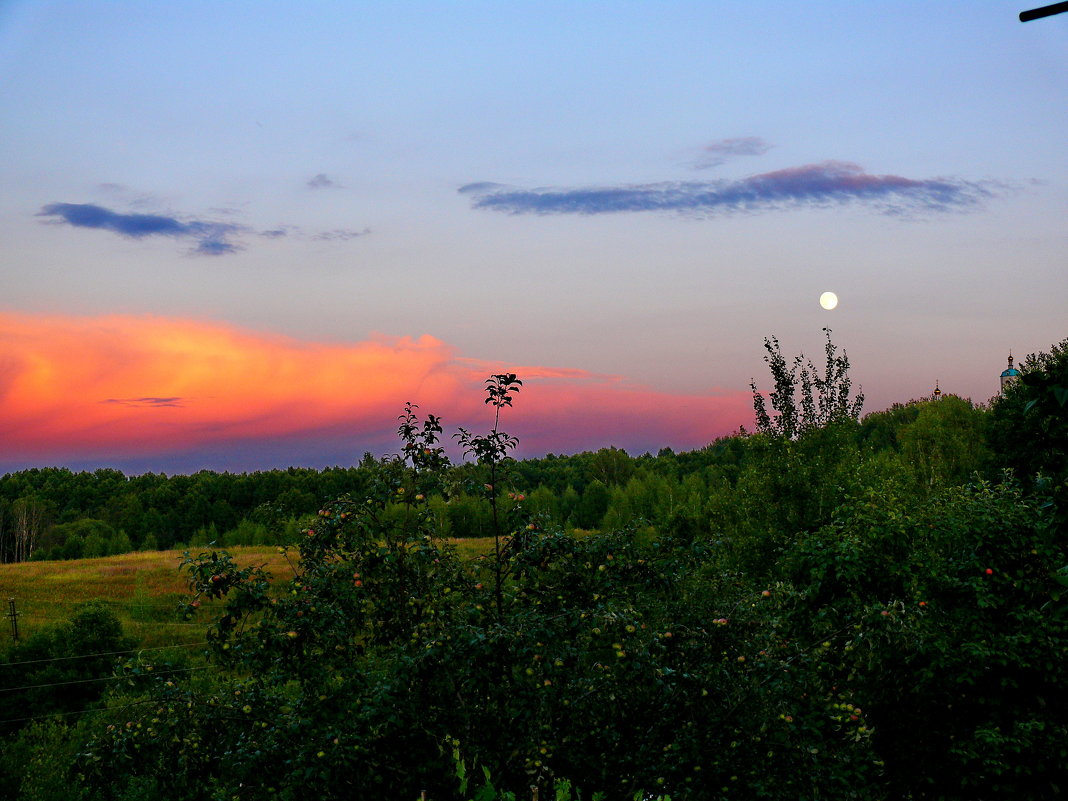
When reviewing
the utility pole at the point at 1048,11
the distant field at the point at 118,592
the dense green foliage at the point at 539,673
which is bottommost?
the distant field at the point at 118,592

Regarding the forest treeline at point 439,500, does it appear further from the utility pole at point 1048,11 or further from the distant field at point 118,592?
the utility pole at point 1048,11

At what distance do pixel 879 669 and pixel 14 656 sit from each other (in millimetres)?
36846

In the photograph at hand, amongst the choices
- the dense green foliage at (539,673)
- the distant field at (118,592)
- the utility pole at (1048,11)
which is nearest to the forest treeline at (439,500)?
the distant field at (118,592)

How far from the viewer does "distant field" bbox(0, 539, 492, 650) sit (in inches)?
2028

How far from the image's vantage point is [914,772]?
Answer: 40.3 ft

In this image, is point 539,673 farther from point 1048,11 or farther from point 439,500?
point 439,500

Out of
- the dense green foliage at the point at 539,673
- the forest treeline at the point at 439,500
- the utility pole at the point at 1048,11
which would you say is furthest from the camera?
the forest treeline at the point at 439,500

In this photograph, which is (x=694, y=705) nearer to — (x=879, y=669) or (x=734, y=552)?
(x=879, y=669)

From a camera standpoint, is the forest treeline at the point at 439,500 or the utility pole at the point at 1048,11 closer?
the utility pole at the point at 1048,11

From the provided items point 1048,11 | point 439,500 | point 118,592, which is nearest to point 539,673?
point 1048,11

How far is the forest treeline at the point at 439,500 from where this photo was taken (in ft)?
165

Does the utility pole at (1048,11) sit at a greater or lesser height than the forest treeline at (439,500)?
greater

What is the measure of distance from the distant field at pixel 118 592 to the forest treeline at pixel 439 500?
8.67m

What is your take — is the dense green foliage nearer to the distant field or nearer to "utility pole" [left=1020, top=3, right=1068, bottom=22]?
"utility pole" [left=1020, top=3, right=1068, bottom=22]
